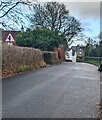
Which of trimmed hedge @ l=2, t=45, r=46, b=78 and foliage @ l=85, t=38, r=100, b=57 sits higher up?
foliage @ l=85, t=38, r=100, b=57

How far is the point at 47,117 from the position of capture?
659cm

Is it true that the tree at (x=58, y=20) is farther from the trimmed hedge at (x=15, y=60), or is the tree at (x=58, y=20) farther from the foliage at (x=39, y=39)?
the trimmed hedge at (x=15, y=60)

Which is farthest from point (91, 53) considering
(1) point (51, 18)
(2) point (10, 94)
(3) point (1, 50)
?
(2) point (10, 94)

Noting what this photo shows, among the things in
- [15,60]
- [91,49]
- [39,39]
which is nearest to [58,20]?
[39,39]

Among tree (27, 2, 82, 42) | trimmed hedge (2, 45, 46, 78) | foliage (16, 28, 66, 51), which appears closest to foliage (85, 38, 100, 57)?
tree (27, 2, 82, 42)

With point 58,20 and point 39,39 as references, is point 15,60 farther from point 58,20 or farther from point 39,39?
point 58,20

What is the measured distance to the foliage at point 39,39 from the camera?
1769 inches

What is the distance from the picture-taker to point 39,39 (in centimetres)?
4662

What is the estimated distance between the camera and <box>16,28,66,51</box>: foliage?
147 ft

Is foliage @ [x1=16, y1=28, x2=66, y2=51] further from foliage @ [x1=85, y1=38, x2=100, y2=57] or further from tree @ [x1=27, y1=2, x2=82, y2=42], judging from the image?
foliage @ [x1=85, y1=38, x2=100, y2=57]

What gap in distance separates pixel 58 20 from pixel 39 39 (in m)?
18.0

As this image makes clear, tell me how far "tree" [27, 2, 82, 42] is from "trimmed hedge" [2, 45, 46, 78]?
34336 mm

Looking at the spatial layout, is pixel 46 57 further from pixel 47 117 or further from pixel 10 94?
pixel 47 117

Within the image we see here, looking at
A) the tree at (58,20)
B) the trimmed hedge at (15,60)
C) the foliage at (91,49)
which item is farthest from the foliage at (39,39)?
the foliage at (91,49)
